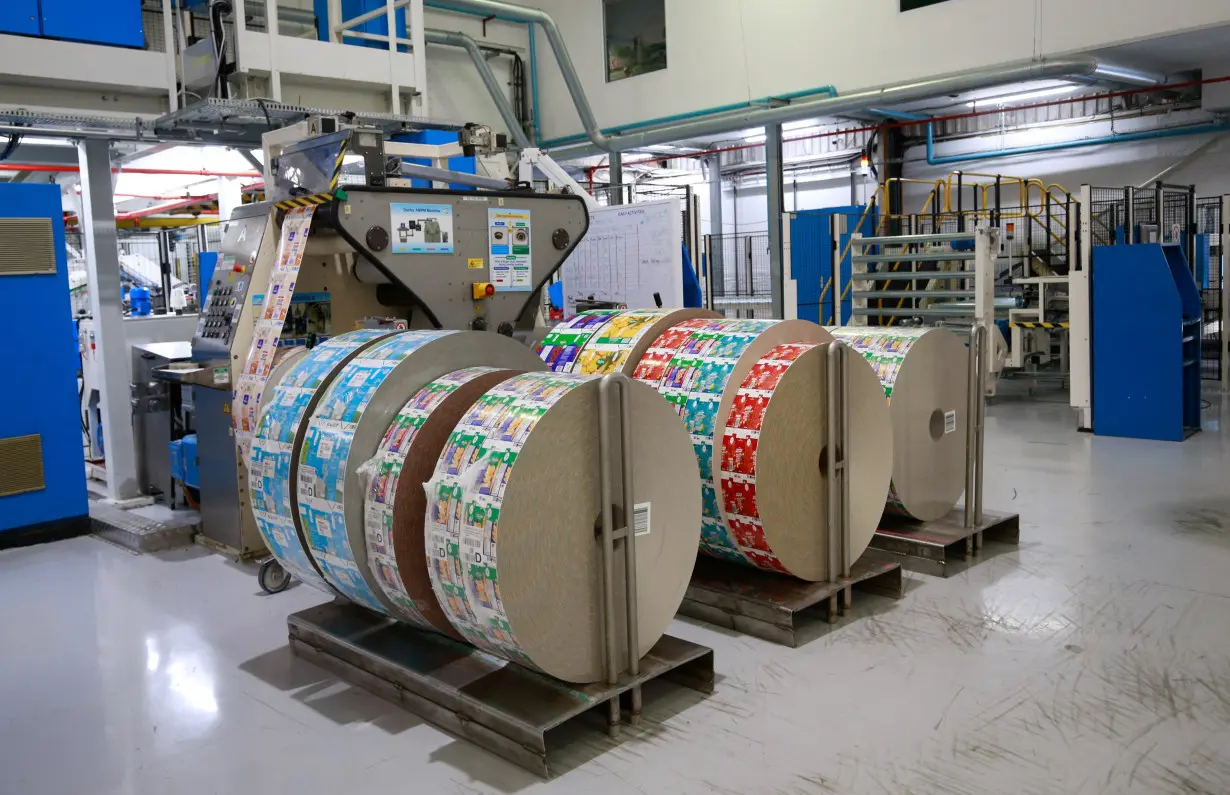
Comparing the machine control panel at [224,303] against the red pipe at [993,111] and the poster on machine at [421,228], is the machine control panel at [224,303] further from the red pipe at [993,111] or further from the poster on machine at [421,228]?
the red pipe at [993,111]

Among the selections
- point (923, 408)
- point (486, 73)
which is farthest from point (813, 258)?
point (923, 408)

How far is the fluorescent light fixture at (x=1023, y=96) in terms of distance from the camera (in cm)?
1238

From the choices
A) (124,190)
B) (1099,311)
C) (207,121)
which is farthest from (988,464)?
(124,190)

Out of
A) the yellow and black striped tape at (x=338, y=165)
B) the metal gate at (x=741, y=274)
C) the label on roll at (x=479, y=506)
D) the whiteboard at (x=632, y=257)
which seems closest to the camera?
the label on roll at (x=479, y=506)

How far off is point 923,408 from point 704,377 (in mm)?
1416

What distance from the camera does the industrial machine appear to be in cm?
512

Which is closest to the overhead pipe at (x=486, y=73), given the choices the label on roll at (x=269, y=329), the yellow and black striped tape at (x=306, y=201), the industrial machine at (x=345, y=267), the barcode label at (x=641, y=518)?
the industrial machine at (x=345, y=267)

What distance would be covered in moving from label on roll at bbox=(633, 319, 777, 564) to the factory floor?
1.36 feet

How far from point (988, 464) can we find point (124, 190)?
12.1m

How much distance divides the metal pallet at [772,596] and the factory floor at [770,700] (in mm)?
72

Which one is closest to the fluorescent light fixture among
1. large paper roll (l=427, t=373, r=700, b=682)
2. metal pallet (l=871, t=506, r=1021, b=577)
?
metal pallet (l=871, t=506, r=1021, b=577)

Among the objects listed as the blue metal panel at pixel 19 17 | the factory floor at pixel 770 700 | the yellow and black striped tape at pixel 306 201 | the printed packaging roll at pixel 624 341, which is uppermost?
the blue metal panel at pixel 19 17

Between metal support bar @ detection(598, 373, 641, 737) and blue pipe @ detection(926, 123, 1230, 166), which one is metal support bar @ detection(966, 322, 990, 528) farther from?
blue pipe @ detection(926, 123, 1230, 166)

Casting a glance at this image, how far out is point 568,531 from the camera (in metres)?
2.96
